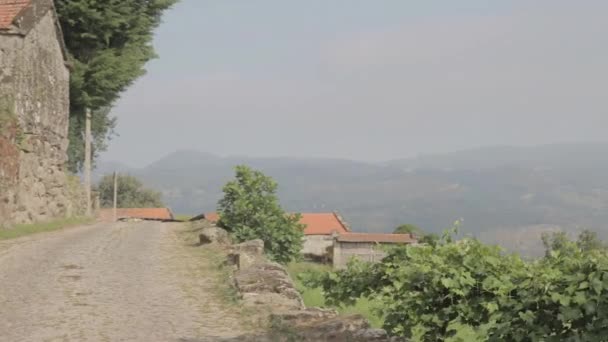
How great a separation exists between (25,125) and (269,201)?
29.4 ft

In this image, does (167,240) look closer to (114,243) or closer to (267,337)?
(114,243)

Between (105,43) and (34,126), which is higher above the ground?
(105,43)

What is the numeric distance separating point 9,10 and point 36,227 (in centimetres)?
760

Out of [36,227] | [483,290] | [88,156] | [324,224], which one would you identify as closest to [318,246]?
[324,224]

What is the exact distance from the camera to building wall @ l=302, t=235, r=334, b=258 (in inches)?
3216

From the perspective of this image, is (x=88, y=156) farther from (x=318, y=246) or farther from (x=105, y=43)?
(x=318, y=246)

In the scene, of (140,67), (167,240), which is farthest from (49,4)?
(167,240)

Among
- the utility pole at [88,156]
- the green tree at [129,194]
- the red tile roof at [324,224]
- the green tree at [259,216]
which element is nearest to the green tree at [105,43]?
the utility pole at [88,156]

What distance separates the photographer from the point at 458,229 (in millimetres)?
6477

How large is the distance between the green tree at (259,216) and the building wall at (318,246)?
58375mm

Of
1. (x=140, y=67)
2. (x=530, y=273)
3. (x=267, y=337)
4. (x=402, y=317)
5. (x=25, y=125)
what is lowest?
(x=267, y=337)

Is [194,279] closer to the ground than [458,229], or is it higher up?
closer to the ground

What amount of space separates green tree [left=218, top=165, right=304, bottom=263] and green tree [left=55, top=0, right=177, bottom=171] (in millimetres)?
11726

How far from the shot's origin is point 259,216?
71.6 ft
